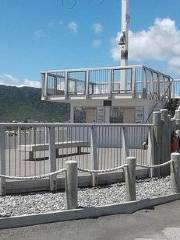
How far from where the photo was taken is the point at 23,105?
127812 millimetres

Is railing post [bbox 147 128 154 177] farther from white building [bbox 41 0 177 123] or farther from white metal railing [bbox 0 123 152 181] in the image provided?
white building [bbox 41 0 177 123]

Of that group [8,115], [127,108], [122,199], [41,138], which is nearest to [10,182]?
[41,138]

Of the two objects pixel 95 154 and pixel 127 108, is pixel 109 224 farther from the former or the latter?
pixel 127 108

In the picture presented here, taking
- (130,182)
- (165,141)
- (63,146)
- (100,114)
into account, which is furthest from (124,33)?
(130,182)

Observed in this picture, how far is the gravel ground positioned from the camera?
1088 cm

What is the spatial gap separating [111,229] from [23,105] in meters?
119

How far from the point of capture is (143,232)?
9.53 metres

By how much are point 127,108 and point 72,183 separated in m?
19.2

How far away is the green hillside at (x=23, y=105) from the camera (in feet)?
375

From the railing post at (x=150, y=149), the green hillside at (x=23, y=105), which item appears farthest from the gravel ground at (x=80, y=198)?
the green hillside at (x=23, y=105)

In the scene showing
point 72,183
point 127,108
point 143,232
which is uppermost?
point 127,108

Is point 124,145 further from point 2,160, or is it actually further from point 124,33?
point 124,33

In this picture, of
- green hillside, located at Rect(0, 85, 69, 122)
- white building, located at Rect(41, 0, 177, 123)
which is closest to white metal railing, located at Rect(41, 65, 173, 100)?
white building, located at Rect(41, 0, 177, 123)

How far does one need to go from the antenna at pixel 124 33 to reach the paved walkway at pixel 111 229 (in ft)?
76.8
